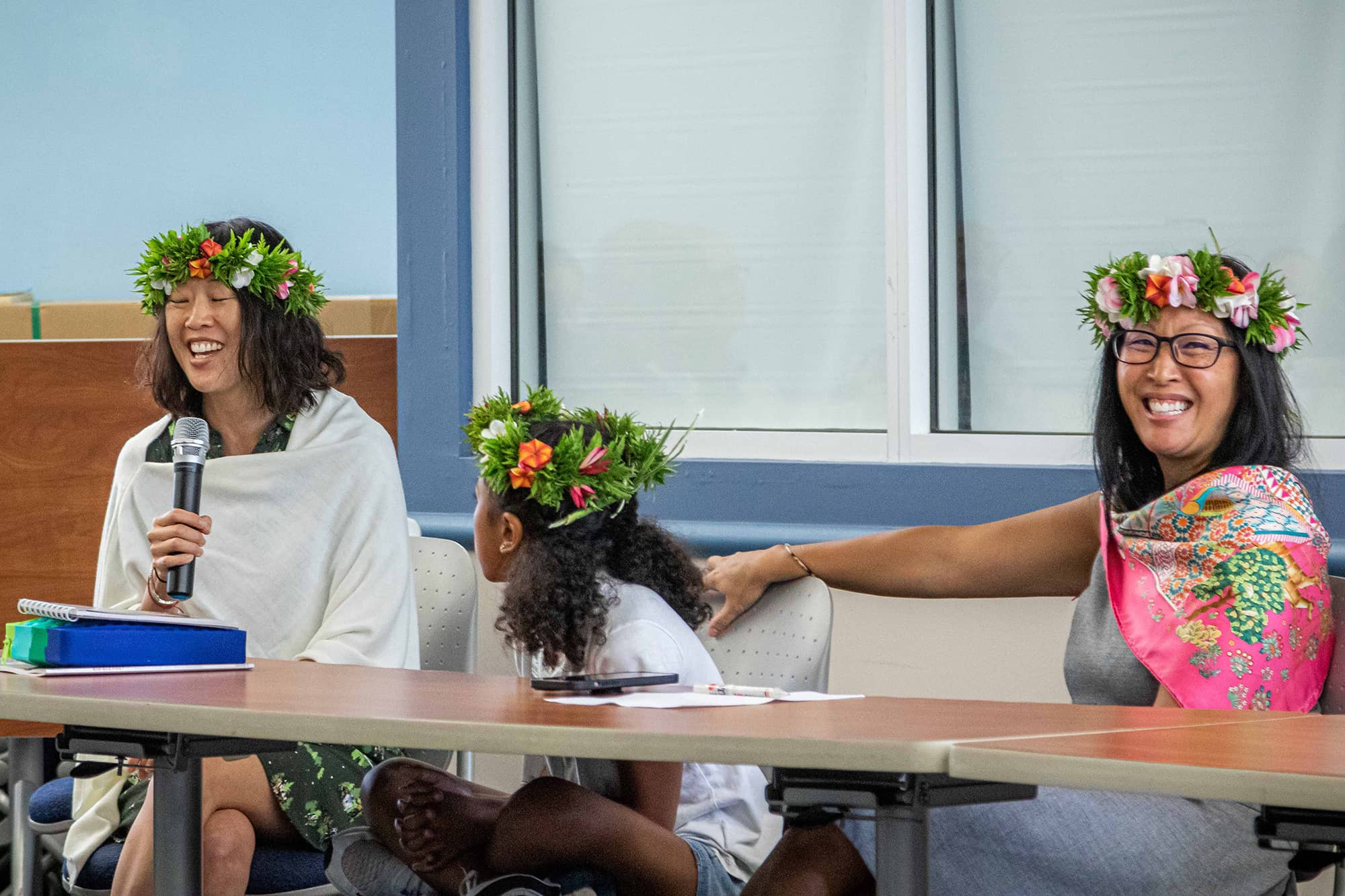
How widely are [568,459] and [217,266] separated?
0.97m

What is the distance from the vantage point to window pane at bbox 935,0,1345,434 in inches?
127

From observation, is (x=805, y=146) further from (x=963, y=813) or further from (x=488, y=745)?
(x=488, y=745)

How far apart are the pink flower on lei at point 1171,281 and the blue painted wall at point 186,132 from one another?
2.48 m

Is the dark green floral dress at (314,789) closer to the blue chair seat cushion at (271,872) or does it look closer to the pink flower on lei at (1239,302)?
the blue chair seat cushion at (271,872)

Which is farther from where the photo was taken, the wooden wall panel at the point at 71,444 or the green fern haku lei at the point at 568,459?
the wooden wall panel at the point at 71,444

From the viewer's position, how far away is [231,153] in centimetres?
458

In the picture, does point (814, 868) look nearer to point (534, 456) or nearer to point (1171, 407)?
point (534, 456)

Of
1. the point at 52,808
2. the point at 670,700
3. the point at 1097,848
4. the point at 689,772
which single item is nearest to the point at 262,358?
the point at 52,808

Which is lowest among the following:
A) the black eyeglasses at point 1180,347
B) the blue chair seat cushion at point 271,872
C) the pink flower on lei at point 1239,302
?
the blue chair seat cushion at point 271,872

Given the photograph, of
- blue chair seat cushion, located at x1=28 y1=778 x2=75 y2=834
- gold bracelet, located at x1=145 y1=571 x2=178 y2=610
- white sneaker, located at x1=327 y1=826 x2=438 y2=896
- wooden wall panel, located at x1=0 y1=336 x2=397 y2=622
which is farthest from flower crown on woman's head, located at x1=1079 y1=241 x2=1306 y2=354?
wooden wall panel, located at x1=0 y1=336 x2=397 y2=622

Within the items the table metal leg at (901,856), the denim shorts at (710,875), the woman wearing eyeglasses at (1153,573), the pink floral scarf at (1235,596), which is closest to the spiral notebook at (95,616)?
the denim shorts at (710,875)

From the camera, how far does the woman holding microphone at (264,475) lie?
9.11ft

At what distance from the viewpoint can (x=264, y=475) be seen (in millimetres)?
2871

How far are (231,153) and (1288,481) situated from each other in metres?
3.41
